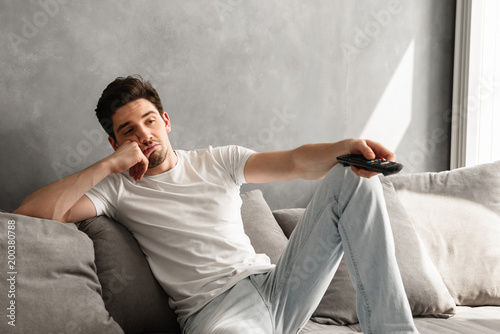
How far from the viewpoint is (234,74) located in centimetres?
229

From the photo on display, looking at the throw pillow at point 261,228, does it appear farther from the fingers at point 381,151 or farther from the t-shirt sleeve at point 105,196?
the fingers at point 381,151

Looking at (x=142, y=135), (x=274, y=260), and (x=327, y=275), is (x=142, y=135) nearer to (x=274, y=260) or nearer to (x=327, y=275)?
(x=274, y=260)

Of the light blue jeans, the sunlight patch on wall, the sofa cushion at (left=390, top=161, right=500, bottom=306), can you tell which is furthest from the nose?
the sunlight patch on wall

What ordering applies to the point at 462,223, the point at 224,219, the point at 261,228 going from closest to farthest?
1. the point at 224,219
2. the point at 261,228
3. the point at 462,223

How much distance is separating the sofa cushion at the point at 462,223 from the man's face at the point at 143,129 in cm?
105

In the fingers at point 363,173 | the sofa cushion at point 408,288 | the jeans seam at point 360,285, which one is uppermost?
the fingers at point 363,173

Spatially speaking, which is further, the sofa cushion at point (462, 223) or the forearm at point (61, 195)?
the sofa cushion at point (462, 223)

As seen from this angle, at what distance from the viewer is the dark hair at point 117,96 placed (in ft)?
5.91

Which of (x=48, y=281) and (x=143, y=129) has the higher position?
(x=143, y=129)

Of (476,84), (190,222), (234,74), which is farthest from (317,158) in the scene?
(476,84)

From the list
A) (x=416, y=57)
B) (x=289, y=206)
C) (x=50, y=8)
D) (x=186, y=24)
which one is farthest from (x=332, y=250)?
(x=416, y=57)

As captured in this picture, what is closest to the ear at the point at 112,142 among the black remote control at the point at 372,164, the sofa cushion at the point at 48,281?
the sofa cushion at the point at 48,281

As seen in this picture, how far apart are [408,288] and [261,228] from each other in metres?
0.59

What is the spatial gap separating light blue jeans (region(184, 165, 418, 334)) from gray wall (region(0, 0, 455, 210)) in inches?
33.5
